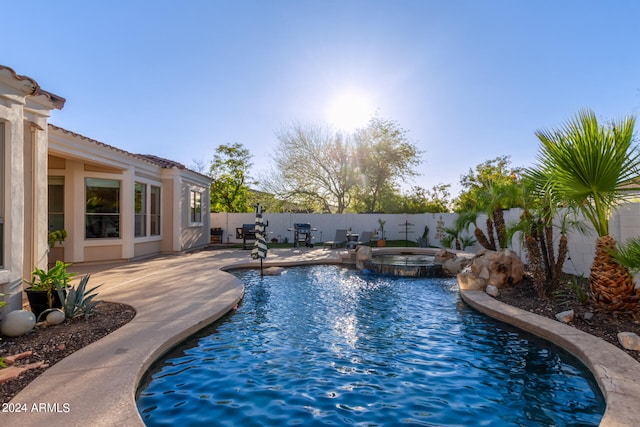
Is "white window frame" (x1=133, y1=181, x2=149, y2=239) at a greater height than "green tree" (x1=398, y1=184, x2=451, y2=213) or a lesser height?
lesser

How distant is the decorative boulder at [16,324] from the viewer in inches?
172

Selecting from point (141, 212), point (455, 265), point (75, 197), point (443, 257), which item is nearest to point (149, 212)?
point (141, 212)

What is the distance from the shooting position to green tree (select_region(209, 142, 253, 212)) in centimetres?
2728

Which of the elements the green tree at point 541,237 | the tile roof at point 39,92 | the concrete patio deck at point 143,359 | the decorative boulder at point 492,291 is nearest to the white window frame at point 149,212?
the concrete patio deck at point 143,359

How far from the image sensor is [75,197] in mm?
10844

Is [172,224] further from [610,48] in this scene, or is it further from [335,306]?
[610,48]

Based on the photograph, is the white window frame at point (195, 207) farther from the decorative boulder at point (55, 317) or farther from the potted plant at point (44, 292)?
the decorative boulder at point (55, 317)

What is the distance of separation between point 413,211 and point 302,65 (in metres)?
15.0

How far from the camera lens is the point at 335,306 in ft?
22.8

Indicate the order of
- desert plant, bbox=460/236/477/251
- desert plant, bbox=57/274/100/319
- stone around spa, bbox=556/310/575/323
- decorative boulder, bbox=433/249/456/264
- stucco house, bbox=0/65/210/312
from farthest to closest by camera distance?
desert plant, bbox=460/236/477/251 < decorative boulder, bbox=433/249/456/264 < stone around spa, bbox=556/310/575/323 < desert plant, bbox=57/274/100/319 < stucco house, bbox=0/65/210/312

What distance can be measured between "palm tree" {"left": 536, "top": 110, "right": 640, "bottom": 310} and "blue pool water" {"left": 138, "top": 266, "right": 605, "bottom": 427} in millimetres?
Result: 1452

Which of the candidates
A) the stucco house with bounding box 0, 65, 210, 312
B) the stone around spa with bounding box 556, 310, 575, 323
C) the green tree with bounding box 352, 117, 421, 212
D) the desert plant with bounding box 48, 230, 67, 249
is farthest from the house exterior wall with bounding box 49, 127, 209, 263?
the green tree with bounding box 352, 117, 421, 212

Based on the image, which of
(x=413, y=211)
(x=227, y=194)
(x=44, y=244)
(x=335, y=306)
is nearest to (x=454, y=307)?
(x=335, y=306)

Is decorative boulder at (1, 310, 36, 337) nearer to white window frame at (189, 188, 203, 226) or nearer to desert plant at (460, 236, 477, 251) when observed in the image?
white window frame at (189, 188, 203, 226)
